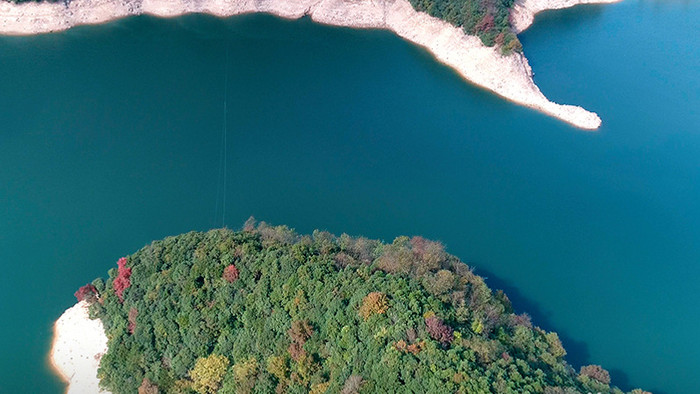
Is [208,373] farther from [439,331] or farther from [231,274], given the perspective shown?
[439,331]

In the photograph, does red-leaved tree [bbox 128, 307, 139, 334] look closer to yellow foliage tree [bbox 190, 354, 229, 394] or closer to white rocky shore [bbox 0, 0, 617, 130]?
yellow foliage tree [bbox 190, 354, 229, 394]

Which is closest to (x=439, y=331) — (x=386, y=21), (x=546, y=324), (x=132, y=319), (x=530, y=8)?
(x=546, y=324)

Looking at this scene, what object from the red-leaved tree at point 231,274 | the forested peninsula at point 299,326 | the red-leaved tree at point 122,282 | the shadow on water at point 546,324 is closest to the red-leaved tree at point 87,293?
the forested peninsula at point 299,326

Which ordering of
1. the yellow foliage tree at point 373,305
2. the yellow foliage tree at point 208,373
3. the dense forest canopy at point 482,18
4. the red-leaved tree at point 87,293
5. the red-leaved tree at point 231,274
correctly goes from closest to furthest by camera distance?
the yellow foliage tree at point 373,305
the yellow foliage tree at point 208,373
the red-leaved tree at point 231,274
the red-leaved tree at point 87,293
the dense forest canopy at point 482,18

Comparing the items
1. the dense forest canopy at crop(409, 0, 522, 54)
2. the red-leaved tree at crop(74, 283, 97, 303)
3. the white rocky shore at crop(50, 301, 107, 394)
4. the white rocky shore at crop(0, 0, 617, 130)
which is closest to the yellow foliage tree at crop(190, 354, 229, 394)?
the white rocky shore at crop(50, 301, 107, 394)

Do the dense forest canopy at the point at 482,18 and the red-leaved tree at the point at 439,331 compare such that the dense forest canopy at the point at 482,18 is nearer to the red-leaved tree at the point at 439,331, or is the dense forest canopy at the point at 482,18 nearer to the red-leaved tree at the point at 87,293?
the red-leaved tree at the point at 439,331

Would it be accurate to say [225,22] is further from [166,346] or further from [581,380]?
[581,380]
